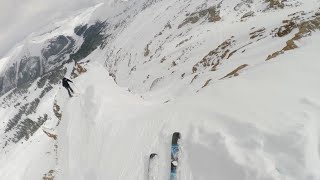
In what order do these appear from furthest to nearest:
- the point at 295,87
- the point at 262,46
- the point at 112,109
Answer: the point at 262,46 → the point at 112,109 → the point at 295,87

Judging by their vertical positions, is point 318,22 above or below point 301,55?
below

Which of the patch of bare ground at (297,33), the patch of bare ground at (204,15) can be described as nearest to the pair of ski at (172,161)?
the patch of bare ground at (297,33)

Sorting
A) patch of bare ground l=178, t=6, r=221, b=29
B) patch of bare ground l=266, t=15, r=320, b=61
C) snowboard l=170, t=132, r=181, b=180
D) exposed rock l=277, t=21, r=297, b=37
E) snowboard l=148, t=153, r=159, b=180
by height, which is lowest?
patch of bare ground l=178, t=6, r=221, b=29

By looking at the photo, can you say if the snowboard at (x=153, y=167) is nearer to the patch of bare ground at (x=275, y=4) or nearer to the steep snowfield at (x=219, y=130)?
the steep snowfield at (x=219, y=130)

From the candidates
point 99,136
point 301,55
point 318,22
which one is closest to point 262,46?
point 318,22

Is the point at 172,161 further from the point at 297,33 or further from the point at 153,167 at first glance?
the point at 297,33

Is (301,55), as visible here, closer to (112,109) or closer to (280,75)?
(280,75)

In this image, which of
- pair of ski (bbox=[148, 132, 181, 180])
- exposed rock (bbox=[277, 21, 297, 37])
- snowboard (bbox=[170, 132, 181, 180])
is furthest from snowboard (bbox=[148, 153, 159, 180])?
exposed rock (bbox=[277, 21, 297, 37])

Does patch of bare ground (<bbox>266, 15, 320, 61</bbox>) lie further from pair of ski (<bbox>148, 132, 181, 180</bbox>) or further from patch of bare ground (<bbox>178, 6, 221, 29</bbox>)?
patch of bare ground (<bbox>178, 6, 221, 29</bbox>)
